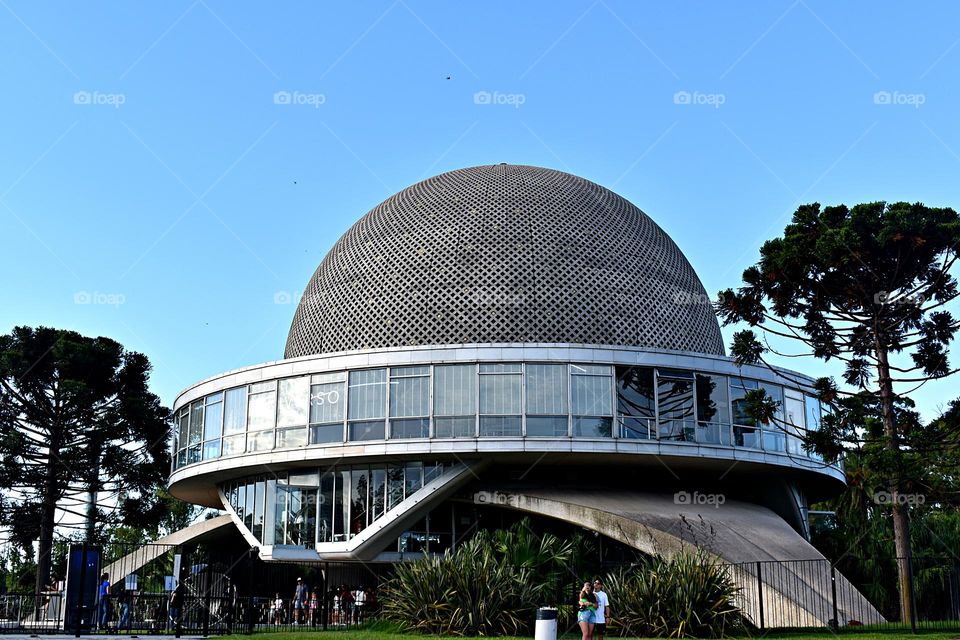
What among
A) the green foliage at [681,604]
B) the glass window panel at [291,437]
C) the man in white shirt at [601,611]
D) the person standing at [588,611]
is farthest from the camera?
the glass window panel at [291,437]

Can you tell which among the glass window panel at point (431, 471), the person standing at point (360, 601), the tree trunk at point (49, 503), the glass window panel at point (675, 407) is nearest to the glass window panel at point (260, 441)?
the glass window panel at point (431, 471)

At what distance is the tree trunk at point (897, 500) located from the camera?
16.2 meters

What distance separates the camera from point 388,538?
2209 centimetres

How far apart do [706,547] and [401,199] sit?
47.2ft

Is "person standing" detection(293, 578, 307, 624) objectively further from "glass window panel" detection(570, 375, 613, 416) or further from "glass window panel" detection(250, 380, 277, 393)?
"glass window panel" detection(570, 375, 613, 416)

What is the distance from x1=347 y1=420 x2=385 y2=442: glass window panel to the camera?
21.8 meters

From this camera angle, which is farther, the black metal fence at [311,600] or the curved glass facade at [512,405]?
the curved glass facade at [512,405]

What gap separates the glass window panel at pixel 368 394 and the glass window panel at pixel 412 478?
136cm

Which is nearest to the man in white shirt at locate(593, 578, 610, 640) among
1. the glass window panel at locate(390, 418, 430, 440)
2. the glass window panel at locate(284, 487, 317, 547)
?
the glass window panel at locate(390, 418, 430, 440)

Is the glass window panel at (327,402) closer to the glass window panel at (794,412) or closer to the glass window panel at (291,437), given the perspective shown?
the glass window panel at (291,437)

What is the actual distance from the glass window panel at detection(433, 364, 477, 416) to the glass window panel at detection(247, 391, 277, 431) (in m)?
4.01

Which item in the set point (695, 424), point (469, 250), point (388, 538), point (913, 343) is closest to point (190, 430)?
point (388, 538)

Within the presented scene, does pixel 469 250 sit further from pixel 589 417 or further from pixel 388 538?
pixel 388 538

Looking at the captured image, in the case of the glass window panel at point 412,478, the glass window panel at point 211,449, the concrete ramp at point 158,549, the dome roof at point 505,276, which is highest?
the dome roof at point 505,276
